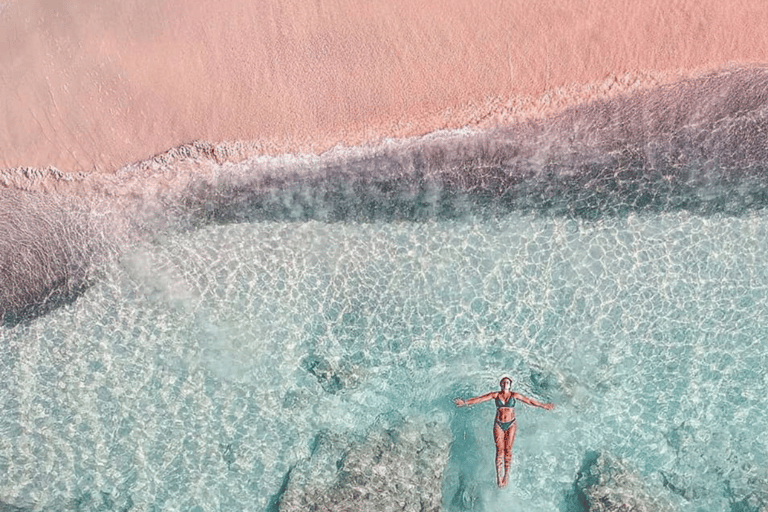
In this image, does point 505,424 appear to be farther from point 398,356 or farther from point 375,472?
point 375,472

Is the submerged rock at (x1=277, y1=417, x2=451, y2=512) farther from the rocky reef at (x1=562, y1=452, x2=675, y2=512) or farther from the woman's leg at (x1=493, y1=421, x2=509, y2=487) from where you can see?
the rocky reef at (x1=562, y1=452, x2=675, y2=512)

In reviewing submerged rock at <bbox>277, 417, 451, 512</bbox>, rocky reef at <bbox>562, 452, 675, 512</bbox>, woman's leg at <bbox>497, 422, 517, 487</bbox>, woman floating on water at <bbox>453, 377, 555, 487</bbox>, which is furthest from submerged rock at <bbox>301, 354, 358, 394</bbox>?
rocky reef at <bbox>562, 452, 675, 512</bbox>

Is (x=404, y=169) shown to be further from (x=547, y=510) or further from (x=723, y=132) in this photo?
(x=547, y=510)

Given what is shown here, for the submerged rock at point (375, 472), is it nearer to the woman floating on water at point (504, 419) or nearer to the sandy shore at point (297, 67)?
the woman floating on water at point (504, 419)

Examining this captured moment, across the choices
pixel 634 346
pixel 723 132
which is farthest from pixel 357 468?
pixel 723 132

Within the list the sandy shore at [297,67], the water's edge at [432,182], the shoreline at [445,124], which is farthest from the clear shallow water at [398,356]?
the sandy shore at [297,67]

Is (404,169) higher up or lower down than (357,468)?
higher up

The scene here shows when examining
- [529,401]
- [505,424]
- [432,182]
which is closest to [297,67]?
[432,182]
